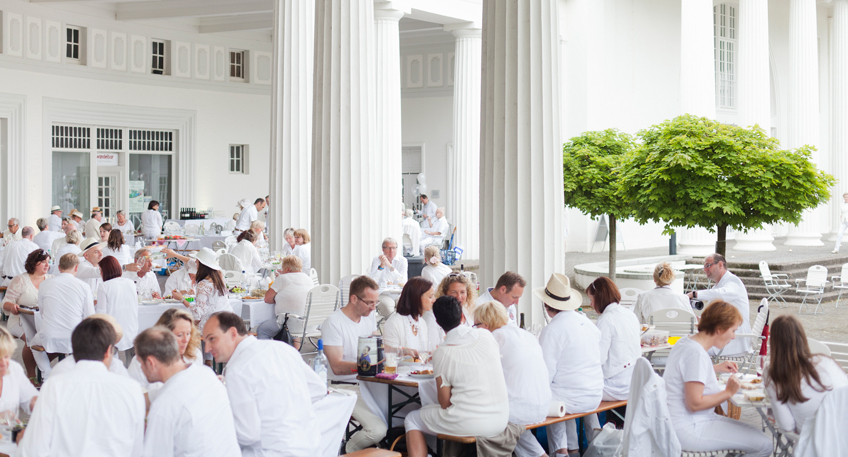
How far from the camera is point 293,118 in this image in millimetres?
11578

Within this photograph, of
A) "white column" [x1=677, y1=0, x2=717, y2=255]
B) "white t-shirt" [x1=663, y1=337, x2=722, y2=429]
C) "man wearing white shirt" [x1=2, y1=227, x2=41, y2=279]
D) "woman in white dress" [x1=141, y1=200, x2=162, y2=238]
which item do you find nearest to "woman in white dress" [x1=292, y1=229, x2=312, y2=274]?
"man wearing white shirt" [x1=2, y1=227, x2=41, y2=279]

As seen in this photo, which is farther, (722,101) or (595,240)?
(722,101)

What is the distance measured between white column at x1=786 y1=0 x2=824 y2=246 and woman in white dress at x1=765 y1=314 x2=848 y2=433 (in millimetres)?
18607

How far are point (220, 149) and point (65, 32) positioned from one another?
18.0 feet

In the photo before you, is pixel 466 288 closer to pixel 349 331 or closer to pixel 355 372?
pixel 349 331

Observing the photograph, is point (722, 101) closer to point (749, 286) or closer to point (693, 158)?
point (749, 286)

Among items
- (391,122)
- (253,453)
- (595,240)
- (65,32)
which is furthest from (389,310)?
(65,32)

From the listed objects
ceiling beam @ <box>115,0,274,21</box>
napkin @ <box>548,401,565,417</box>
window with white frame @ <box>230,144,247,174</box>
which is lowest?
napkin @ <box>548,401,565,417</box>

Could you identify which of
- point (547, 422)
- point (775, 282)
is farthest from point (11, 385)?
point (775, 282)

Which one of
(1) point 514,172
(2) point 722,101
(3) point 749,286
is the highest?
(2) point 722,101

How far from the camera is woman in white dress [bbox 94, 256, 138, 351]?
23.4ft

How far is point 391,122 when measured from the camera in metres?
16.2

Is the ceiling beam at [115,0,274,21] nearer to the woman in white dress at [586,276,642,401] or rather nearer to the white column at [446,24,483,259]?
the white column at [446,24,483,259]

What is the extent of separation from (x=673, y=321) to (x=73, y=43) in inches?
765
